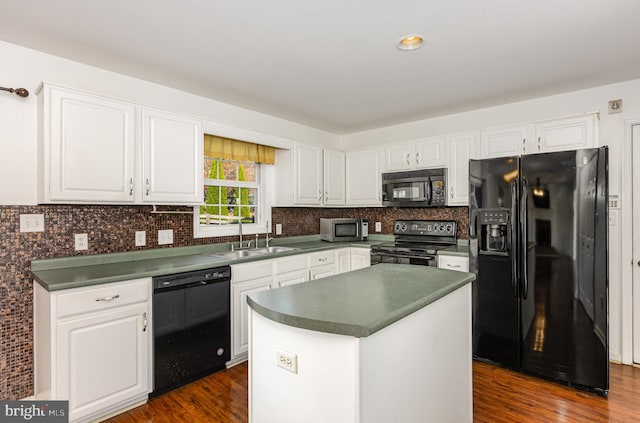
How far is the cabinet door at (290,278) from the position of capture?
3.25 meters

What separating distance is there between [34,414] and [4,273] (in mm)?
899

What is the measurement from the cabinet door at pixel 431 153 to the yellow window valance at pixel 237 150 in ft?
5.50

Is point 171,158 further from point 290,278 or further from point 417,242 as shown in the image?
point 417,242

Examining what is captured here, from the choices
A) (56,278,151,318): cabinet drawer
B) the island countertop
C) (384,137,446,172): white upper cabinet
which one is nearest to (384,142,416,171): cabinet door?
(384,137,446,172): white upper cabinet

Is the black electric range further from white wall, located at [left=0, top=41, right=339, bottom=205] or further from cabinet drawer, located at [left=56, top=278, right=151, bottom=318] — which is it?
white wall, located at [left=0, top=41, right=339, bottom=205]

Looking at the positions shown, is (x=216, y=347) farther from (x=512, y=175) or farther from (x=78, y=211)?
(x=512, y=175)

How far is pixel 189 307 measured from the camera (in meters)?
2.51

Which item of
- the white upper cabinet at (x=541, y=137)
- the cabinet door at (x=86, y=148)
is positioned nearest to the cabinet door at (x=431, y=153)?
the white upper cabinet at (x=541, y=137)

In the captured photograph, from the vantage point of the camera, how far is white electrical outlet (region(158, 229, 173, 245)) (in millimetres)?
2936

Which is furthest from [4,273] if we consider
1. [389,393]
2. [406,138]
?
[406,138]

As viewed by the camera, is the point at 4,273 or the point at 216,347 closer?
the point at 4,273

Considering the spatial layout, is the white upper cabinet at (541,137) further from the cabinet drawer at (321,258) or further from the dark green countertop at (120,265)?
the dark green countertop at (120,265)

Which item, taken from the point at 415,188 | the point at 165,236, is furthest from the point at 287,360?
the point at 415,188

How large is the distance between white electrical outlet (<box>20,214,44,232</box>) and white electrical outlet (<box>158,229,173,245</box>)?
81cm
